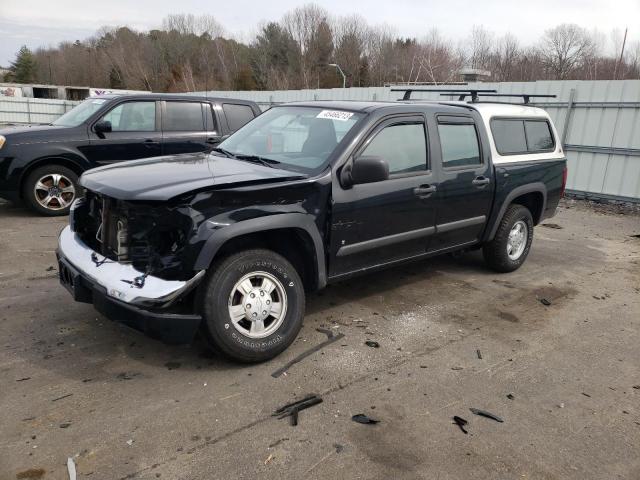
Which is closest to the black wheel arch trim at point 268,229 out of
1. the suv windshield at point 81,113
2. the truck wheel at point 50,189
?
the truck wheel at point 50,189

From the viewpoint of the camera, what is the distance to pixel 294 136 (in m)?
4.37

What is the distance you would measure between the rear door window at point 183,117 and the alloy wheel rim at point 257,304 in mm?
5462

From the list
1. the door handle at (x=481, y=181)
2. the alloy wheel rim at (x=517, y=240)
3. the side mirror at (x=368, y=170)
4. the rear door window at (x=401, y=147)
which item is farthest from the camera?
the alloy wheel rim at (x=517, y=240)

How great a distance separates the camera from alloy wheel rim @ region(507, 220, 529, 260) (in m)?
5.82

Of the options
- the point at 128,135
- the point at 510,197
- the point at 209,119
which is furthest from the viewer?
the point at 209,119

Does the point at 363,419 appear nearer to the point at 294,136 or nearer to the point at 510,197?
the point at 294,136

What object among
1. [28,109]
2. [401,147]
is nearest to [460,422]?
[401,147]

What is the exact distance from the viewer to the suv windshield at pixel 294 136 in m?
4.02

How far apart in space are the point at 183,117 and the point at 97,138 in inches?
53.5

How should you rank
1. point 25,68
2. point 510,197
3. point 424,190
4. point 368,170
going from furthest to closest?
point 25,68 → point 510,197 → point 424,190 → point 368,170

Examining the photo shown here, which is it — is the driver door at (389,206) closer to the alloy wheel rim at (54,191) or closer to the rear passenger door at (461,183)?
the rear passenger door at (461,183)

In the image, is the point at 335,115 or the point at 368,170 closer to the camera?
the point at 368,170

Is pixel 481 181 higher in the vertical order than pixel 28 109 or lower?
higher

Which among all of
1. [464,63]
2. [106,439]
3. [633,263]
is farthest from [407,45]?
[106,439]
